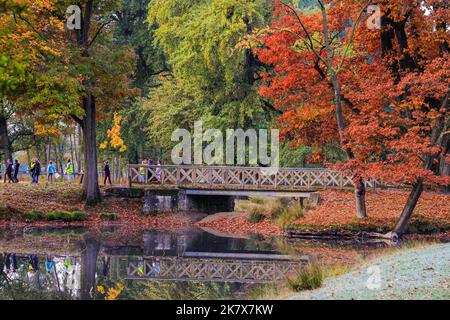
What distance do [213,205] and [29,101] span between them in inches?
429

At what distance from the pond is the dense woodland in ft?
13.2

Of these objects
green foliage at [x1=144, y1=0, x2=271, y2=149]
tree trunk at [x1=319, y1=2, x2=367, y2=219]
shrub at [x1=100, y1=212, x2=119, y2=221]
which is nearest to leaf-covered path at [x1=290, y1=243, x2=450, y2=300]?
tree trunk at [x1=319, y1=2, x2=367, y2=219]

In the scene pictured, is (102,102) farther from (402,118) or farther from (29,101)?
(402,118)

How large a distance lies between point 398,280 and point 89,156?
18.8m

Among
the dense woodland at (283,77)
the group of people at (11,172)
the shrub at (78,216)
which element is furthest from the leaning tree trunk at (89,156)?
the group of people at (11,172)

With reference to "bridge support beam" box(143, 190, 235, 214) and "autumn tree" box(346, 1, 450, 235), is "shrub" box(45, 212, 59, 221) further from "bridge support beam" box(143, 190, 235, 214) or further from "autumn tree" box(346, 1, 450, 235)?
"autumn tree" box(346, 1, 450, 235)

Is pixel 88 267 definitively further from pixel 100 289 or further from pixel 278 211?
pixel 278 211

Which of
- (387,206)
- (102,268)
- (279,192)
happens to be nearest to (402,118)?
(387,206)

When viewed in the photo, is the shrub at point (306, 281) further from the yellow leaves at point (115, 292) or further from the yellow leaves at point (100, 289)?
the yellow leaves at point (100, 289)

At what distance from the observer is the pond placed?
13.2 meters

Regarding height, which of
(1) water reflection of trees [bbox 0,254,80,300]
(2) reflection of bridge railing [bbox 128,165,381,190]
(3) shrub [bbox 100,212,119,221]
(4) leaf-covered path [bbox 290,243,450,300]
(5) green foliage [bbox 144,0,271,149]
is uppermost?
(5) green foliage [bbox 144,0,271,149]

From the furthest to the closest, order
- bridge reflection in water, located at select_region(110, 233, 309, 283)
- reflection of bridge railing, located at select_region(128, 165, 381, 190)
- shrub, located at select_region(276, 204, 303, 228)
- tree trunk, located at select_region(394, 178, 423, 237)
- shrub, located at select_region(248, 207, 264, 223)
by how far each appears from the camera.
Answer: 1. reflection of bridge railing, located at select_region(128, 165, 381, 190)
2. shrub, located at select_region(248, 207, 264, 223)
3. shrub, located at select_region(276, 204, 303, 228)
4. tree trunk, located at select_region(394, 178, 423, 237)
5. bridge reflection in water, located at select_region(110, 233, 309, 283)

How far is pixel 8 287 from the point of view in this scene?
13.1 metres
